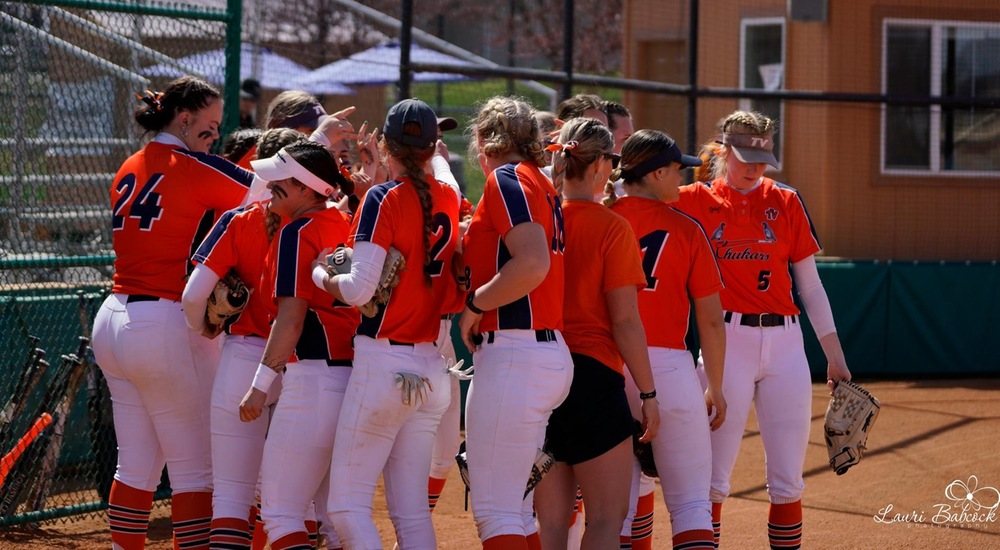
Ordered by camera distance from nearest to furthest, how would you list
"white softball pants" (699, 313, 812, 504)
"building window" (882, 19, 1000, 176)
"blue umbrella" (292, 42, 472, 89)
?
"white softball pants" (699, 313, 812, 504) < "building window" (882, 19, 1000, 176) < "blue umbrella" (292, 42, 472, 89)

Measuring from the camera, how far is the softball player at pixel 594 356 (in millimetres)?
3889

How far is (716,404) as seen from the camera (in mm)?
4469

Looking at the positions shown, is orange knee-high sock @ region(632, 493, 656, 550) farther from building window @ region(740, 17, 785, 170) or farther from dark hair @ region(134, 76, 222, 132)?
building window @ region(740, 17, 785, 170)

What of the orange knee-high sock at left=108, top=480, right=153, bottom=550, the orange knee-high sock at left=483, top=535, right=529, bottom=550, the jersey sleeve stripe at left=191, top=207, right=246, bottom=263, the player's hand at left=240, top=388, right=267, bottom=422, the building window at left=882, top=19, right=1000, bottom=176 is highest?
the building window at left=882, top=19, right=1000, bottom=176

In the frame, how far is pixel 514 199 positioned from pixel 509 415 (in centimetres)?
69

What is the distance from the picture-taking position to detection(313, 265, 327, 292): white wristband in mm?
3723

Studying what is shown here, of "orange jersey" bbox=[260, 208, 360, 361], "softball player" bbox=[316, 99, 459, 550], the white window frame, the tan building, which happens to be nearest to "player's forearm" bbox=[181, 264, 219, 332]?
"orange jersey" bbox=[260, 208, 360, 361]

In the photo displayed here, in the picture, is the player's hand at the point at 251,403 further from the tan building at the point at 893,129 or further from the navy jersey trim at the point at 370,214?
the tan building at the point at 893,129

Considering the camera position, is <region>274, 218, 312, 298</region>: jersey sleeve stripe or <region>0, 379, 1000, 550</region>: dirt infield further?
<region>0, 379, 1000, 550</region>: dirt infield

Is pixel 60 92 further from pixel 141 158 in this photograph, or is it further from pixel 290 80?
pixel 290 80

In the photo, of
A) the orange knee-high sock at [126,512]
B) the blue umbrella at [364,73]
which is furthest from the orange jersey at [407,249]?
the blue umbrella at [364,73]

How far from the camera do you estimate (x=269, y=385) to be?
Answer: 389 cm

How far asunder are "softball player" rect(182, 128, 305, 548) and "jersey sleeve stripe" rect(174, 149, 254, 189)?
30 cm

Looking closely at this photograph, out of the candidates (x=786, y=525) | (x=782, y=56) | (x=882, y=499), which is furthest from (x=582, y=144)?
(x=782, y=56)
